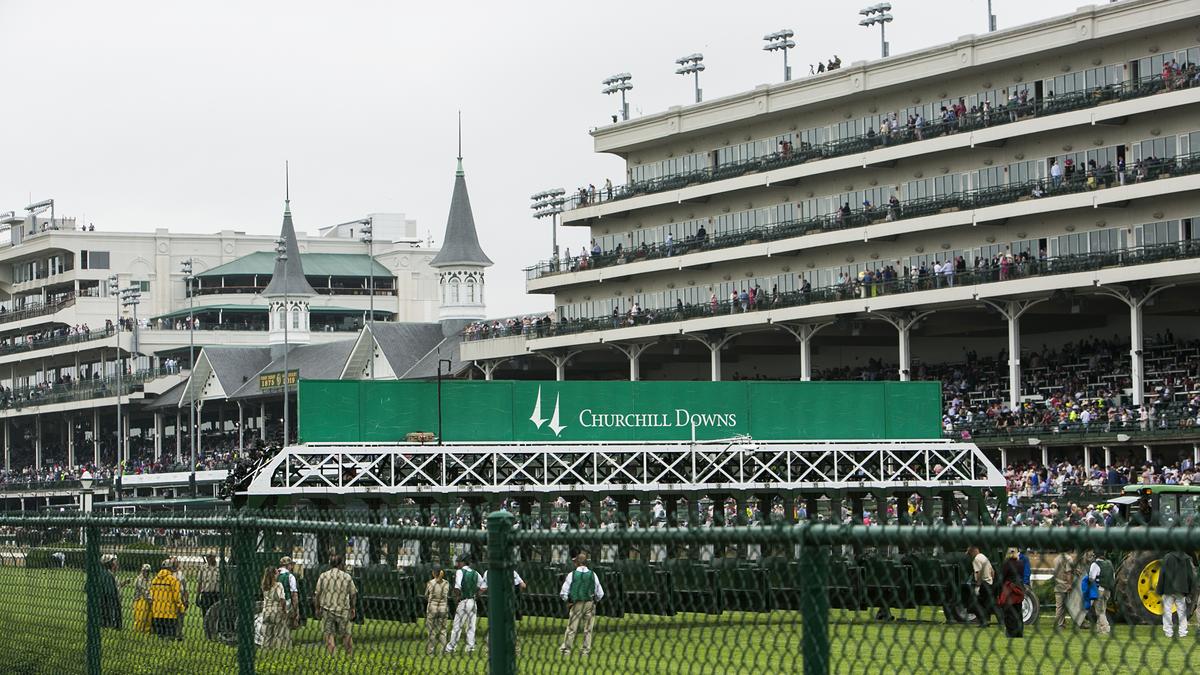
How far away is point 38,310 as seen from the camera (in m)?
133

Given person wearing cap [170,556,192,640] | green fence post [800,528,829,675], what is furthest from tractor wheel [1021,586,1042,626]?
person wearing cap [170,556,192,640]

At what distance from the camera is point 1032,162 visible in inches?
2771

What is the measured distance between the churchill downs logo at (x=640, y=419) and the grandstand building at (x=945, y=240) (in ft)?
70.5

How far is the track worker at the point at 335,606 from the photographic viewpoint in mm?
8961

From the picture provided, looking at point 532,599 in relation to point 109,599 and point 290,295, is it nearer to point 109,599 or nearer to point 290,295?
point 109,599

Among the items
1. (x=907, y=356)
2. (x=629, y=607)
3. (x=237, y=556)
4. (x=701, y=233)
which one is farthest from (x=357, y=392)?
(x=701, y=233)

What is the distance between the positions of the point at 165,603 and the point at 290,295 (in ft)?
371

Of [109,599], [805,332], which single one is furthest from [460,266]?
[109,599]

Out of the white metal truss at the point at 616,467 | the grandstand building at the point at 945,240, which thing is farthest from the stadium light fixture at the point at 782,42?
the white metal truss at the point at 616,467

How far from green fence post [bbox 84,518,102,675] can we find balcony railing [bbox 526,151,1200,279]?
188 feet

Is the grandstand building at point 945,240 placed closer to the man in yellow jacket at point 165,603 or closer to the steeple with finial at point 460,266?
the steeple with finial at point 460,266

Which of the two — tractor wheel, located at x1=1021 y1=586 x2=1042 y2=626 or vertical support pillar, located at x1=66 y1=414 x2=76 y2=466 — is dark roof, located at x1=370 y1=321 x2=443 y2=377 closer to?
vertical support pillar, located at x1=66 y1=414 x2=76 y2=466

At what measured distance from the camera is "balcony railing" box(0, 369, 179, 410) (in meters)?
117

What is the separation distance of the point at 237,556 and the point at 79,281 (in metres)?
128
